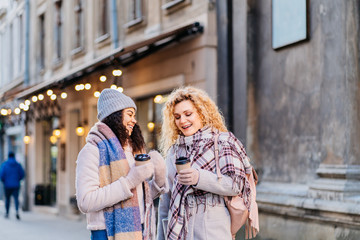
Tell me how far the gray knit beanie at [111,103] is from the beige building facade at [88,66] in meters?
5.72

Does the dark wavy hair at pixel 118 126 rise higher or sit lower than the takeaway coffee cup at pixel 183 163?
higher

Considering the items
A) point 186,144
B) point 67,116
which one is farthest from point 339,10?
point 67,116

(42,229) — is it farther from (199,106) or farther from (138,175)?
(138,175)

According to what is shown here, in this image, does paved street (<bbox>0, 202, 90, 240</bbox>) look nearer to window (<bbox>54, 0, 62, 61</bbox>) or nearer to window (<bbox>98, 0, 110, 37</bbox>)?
window (<bbox>98, 0, 110, 37</bbox>)

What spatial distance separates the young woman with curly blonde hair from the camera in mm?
3410

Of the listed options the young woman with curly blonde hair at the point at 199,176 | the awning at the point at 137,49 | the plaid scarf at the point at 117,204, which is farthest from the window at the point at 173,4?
the plaid scarf at the point at 117,204

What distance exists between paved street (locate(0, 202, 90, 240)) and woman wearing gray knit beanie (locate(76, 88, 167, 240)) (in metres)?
7.29

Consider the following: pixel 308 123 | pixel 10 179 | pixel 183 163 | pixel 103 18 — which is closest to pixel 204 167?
pixel 183 163

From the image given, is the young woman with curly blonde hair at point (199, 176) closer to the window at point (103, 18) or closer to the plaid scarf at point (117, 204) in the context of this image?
the plaid scarf at point (117, 204)

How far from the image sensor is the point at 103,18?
14109mm

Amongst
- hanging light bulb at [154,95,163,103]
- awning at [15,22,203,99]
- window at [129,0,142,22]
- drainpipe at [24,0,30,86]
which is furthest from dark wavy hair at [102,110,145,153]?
drainpipe at [24,0,30,86]

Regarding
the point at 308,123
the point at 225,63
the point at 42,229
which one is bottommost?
the point at 42,229

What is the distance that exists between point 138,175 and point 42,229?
9.85 metres

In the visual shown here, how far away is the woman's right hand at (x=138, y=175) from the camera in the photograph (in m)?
3.08
